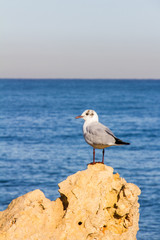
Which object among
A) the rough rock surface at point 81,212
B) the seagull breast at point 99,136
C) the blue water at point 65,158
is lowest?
the blue water at point 65,158

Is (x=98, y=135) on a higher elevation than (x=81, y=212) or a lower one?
higher

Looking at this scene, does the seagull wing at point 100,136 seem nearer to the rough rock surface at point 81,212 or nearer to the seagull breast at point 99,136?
the seagull breast at point 99,136

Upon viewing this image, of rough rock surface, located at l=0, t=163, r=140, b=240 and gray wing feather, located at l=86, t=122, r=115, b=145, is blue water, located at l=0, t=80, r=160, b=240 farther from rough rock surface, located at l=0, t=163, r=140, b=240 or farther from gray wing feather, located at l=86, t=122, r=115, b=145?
rough rock surface, located at l=0, t=163, r=140, b=240

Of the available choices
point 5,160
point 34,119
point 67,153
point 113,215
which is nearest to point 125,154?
point 67,153

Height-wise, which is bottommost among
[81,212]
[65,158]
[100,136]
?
[65,158]

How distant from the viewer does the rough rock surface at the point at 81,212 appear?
24.3 feet

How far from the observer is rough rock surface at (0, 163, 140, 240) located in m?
7.39

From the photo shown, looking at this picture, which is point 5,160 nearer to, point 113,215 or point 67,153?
point 67,153

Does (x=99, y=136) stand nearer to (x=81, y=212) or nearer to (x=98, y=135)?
(x=98, y=135)

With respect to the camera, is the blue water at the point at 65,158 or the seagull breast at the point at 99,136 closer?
the seagull breast at the point at 99,136

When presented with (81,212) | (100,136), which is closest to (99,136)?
(100,136)

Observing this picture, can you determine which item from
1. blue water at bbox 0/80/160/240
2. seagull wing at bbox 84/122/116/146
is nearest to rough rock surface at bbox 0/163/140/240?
seagull wing at bbox 84/122/116/146

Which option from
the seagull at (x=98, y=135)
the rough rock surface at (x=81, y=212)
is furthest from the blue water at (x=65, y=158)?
the rough rock surface at (x=81, y=212)

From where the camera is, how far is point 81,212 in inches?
297
